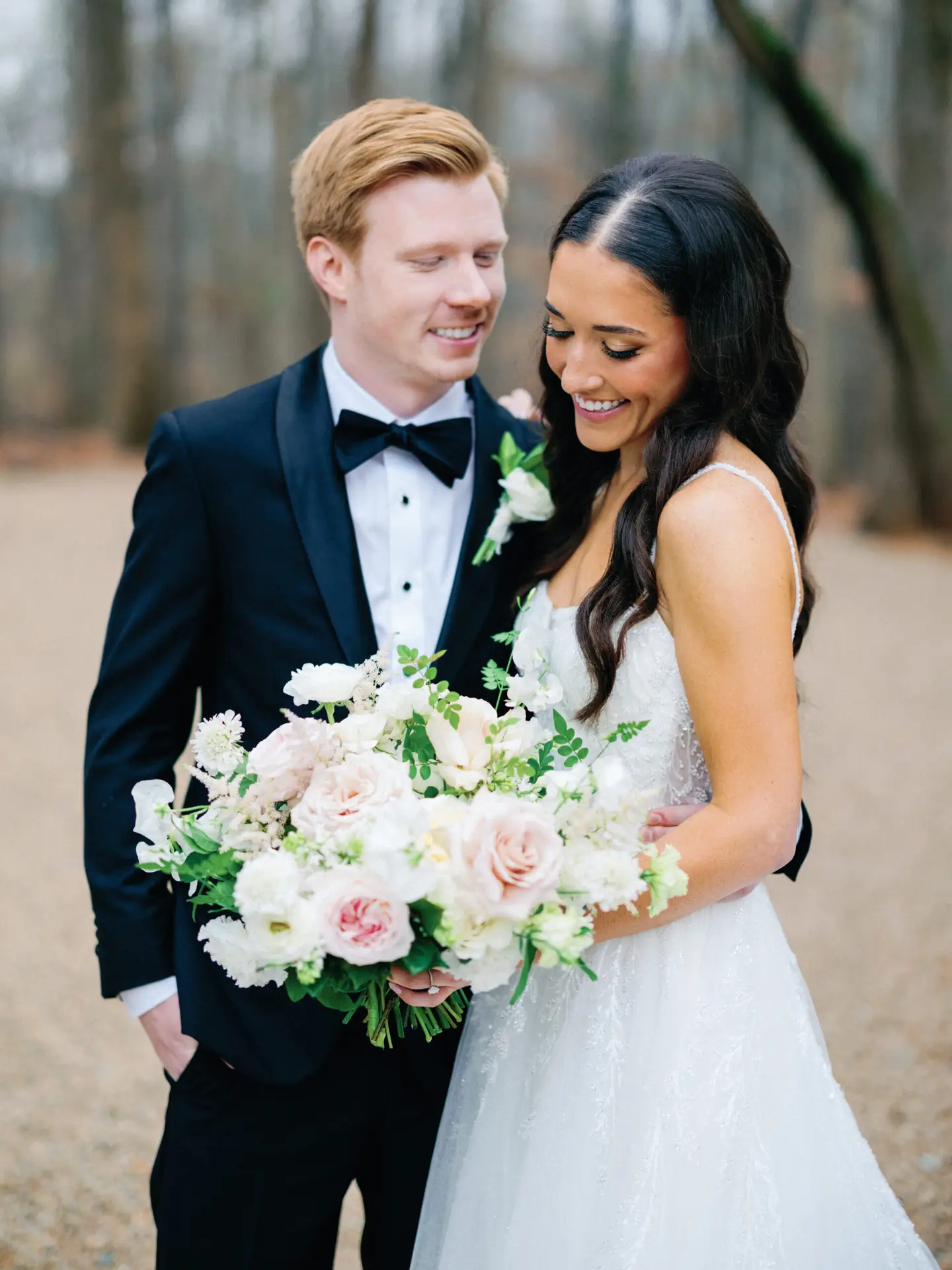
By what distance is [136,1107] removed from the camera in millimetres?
4320

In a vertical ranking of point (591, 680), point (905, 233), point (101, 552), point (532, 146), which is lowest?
point (591, 680)

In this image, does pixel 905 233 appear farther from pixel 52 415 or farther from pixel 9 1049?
pixel 52 415

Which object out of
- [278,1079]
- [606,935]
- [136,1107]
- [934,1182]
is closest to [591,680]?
[606,935]

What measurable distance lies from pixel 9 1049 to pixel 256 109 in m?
22.7

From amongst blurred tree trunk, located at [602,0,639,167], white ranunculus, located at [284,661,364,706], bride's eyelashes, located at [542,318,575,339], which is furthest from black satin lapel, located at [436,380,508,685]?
blurred tree trunk, located at [602,0,639,167]

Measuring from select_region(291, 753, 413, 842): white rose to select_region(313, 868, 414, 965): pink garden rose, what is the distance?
9 cm

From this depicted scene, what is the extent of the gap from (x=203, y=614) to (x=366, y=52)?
47.2 feet

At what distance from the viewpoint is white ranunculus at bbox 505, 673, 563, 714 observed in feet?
6.32

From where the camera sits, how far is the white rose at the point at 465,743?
5.85 feet

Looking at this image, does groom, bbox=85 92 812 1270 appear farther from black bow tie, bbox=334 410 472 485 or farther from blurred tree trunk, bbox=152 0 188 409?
blurred tree trunk, bbox=152 0 188 409

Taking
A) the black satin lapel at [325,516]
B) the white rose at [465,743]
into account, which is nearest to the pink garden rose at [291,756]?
the white rose at [465,743]

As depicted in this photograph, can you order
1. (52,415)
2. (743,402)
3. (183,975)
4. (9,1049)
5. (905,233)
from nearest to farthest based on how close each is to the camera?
(743,402), (183,975), (9,1049), (905,233), (52,415)

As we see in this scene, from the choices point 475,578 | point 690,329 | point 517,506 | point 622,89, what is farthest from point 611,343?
point 622,89

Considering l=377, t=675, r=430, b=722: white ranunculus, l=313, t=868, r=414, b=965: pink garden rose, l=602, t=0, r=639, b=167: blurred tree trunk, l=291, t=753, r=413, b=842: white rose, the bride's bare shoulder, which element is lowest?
l=313, t=868, r=414, b=965: pink garden rose
